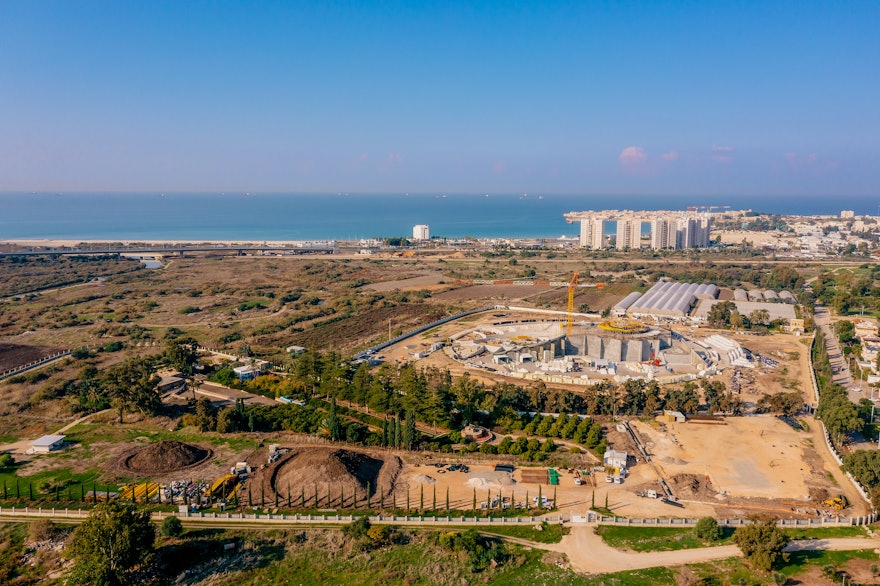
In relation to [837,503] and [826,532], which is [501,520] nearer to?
[826,532]

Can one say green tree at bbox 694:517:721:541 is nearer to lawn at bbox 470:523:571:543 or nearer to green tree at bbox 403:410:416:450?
lawn at bbox 470:523:571:543

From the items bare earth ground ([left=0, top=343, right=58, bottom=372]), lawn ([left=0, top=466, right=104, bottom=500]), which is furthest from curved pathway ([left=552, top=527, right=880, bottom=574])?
bare earth ground ([left=0, top=343, right=58, bottom=372])

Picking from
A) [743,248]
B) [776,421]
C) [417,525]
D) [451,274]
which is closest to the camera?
[417,525]

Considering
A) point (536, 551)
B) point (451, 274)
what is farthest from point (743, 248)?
point (536, 551)

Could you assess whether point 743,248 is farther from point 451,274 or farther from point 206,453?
point 206,453

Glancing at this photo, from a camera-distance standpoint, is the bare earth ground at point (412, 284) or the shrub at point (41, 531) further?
the bare earth ground at point (412, 284)

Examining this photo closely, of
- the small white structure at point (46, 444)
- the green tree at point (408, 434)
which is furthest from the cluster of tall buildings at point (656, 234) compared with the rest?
the small white structure at point (46, 444)

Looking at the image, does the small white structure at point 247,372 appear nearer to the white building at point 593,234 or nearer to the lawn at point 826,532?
the lawn at point 826,532
